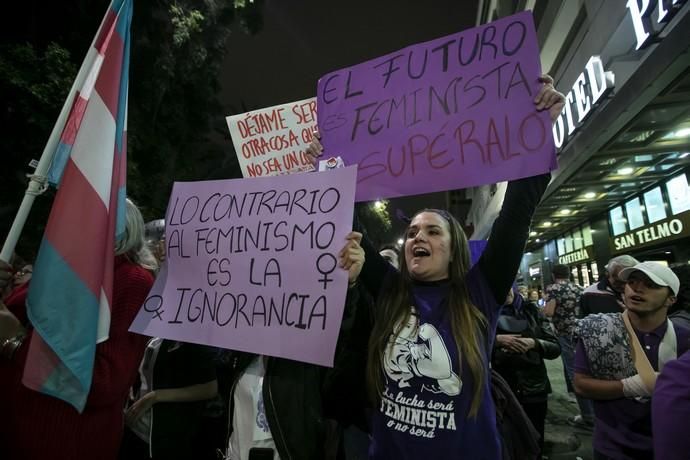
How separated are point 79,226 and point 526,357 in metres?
3.19

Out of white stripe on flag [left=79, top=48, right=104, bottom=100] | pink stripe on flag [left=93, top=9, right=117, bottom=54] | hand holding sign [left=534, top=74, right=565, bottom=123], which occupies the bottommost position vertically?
hand holding sign [left=534, top=74, right=565, bottom=123]

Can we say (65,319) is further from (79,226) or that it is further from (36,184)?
(36,184)

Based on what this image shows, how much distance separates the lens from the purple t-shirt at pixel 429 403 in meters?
1.47

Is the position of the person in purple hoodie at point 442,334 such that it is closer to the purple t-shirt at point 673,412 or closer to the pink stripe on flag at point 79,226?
the purple t-shirt at point 673,412

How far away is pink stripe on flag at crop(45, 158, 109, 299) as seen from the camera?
1674mm

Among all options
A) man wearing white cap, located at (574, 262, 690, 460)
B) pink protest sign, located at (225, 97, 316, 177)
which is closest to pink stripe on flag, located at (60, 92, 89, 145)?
pink protest sign, located at (225, 97, 316, 177)

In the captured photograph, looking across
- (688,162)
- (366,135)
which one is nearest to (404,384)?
(366,135)

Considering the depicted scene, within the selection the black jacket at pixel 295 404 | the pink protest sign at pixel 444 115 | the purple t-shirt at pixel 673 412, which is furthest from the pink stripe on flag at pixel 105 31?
the purple t-shirt at pixel 673 412

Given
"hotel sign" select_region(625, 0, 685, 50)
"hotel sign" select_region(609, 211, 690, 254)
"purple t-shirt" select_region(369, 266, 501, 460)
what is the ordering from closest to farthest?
"purple t-shirt" select_region(369, 266, 501, 460), "hotel sign" select_region(625, 0, 685, 50), "hotel sign" select_region(609, 211, 690, 254)

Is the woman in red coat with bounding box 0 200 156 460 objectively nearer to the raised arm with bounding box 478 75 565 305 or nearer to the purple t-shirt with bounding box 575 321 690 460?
the raised arm with bounding box 478 75 565 305

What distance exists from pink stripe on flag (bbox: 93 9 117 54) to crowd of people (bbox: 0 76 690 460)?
82cm

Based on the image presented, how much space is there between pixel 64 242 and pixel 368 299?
1.41m

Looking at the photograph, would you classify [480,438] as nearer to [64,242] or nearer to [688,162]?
[64,242]

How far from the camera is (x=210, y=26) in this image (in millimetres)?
14977
